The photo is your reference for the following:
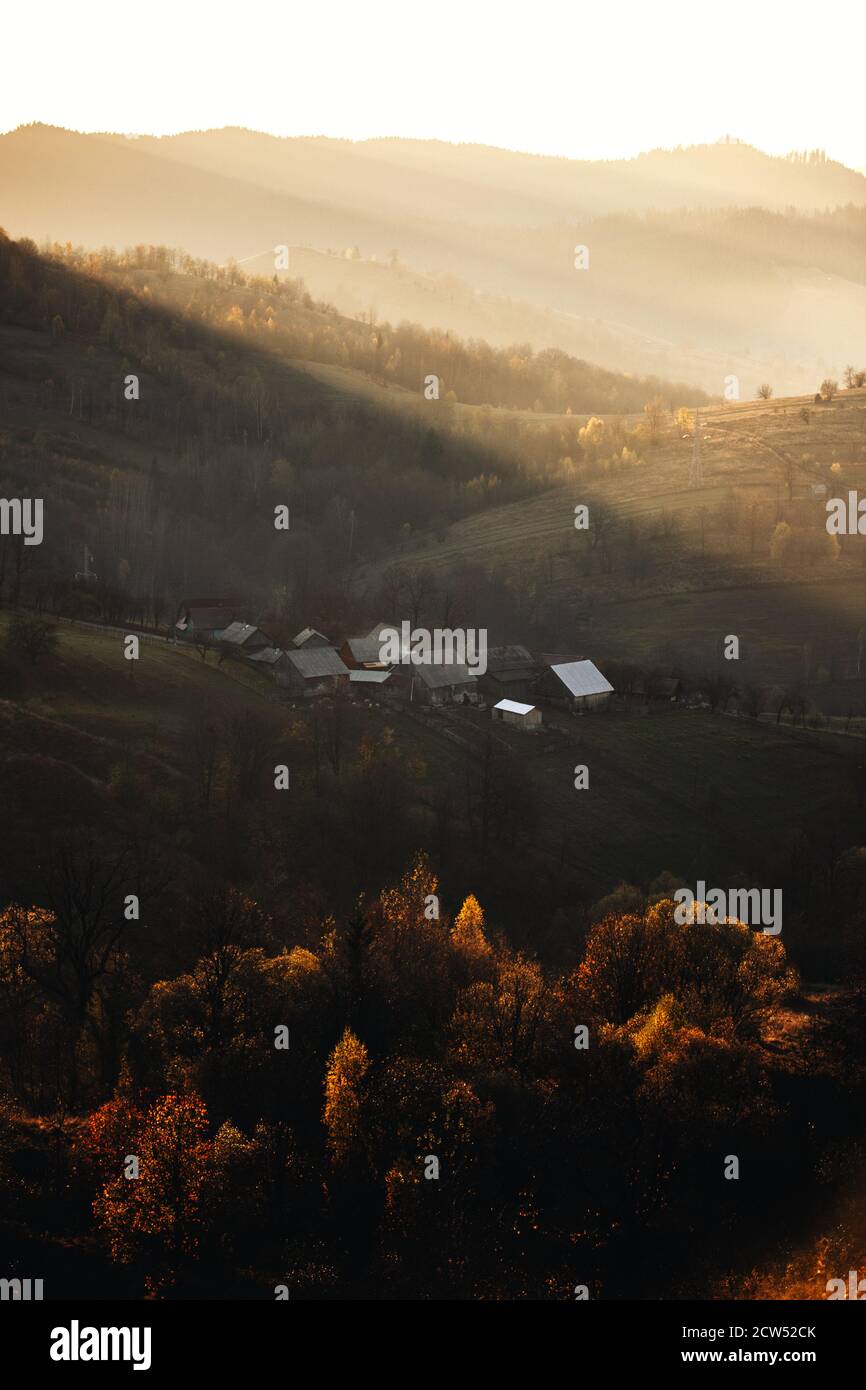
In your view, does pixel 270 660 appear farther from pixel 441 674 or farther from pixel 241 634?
pixel 441 674

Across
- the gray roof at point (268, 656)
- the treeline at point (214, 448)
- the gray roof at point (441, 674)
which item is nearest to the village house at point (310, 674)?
the gray roof at point (268, 656)

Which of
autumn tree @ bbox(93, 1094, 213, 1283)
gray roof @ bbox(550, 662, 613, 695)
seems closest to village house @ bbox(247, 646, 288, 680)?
gray roof @ bbox(550, 662, 613, 695)

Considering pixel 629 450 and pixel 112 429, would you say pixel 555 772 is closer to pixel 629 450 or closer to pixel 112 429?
pixel 629 450

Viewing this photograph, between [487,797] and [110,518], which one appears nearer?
[487,797]

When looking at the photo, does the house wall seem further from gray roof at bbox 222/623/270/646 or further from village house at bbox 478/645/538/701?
gray roof at bbox 222/623/270/646

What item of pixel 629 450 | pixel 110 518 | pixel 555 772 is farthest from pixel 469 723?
pixel 629 450

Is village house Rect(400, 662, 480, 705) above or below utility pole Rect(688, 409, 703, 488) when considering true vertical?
below

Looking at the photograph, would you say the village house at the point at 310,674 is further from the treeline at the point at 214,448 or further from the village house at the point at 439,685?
the treeline at the point at 214,448
